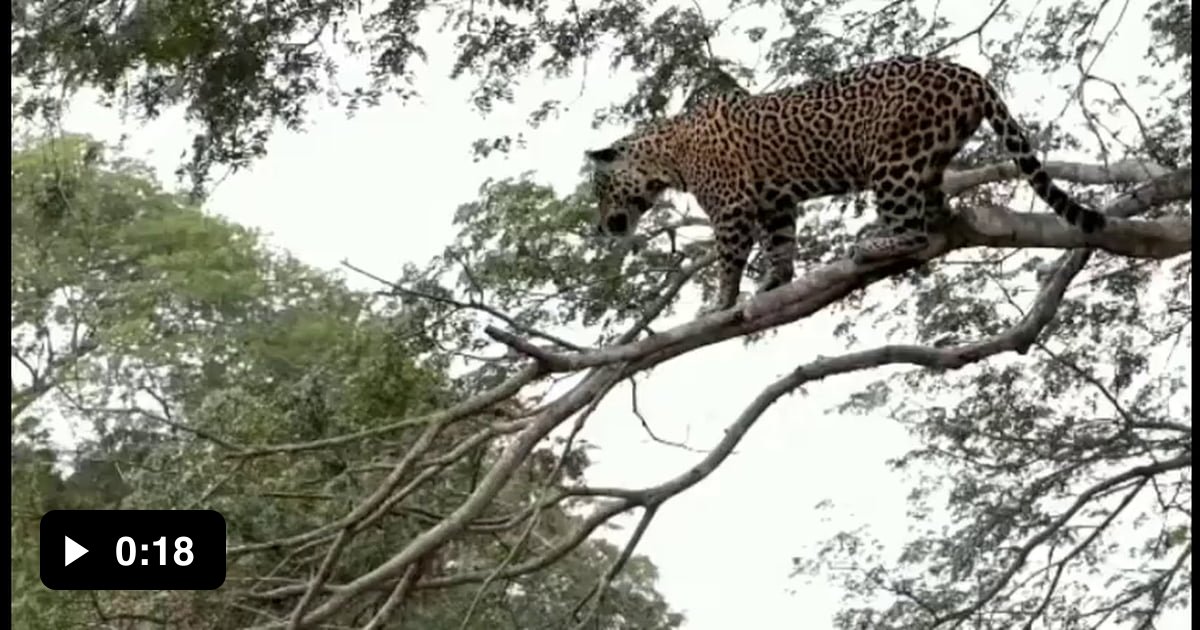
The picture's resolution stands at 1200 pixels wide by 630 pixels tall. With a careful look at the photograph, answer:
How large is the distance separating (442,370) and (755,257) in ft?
2.37

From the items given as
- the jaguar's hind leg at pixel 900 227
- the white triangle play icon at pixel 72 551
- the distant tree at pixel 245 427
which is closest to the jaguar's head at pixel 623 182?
the distant tree at pixel 245 427

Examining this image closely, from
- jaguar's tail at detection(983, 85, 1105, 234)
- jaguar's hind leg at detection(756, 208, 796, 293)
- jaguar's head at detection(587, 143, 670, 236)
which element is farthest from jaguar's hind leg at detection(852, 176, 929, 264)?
jaguar's head at detection(587, 143, 670, 236)

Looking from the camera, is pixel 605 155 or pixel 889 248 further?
pixel 605 155

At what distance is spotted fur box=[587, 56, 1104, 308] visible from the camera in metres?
2.84

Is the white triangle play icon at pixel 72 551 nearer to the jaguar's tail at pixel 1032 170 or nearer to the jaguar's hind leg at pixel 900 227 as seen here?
the jaguar's hind leg at pixel 900 227

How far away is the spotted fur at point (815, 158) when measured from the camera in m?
2.84

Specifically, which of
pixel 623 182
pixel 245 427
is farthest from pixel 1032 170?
pixel 245 427
